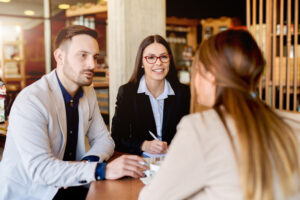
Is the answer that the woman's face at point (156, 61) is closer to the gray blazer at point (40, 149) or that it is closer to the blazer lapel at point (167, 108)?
the blazer lapel at point (167, 108)

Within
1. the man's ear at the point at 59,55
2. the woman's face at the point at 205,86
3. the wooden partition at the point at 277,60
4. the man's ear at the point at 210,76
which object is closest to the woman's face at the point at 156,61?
the man's ear at the point at 59,55

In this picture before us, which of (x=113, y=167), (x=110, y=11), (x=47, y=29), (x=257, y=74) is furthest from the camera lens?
(x=47, y=29)

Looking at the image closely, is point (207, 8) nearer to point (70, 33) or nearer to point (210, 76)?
point (70, 33)

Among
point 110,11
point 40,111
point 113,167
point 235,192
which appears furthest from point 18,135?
point 110,11

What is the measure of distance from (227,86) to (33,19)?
8.62m

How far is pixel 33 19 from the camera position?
8.66 metres

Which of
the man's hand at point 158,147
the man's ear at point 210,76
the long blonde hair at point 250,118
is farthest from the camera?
the man's hand at point 158,147

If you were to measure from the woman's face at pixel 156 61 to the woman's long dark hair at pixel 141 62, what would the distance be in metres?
0.03

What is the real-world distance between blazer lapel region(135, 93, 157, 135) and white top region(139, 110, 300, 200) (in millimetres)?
1612

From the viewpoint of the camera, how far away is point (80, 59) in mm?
1845

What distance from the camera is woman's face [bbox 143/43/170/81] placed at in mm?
2631

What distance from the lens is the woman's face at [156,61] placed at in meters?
2.63

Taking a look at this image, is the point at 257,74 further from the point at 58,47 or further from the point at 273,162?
the point at 58,47

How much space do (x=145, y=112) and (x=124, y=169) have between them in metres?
1.09
